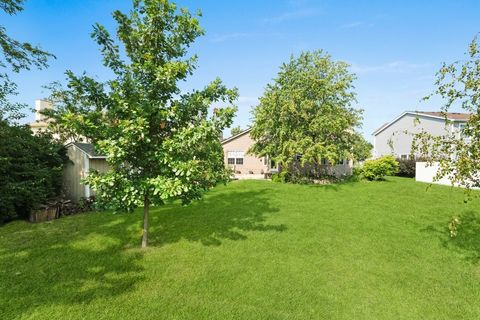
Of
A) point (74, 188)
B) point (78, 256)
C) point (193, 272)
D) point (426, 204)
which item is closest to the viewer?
point (193, 272)

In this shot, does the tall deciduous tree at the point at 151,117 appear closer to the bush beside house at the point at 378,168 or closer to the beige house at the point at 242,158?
the bush beside house at the point at 378,168

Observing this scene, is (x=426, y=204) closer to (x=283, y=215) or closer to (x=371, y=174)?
(x=283, y=215)

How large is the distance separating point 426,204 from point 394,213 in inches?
120

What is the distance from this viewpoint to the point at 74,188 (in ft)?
55.1

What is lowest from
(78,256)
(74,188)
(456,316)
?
(456,316)

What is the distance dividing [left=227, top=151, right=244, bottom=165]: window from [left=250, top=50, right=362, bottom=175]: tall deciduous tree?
7.49 metres

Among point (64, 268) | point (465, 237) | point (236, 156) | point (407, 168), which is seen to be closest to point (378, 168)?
point (407, 168)

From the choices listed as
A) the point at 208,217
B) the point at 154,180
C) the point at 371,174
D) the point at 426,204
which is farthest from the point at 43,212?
the point at 371,174

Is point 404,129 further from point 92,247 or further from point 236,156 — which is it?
point 92,247

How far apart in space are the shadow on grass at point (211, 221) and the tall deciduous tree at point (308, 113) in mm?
8435

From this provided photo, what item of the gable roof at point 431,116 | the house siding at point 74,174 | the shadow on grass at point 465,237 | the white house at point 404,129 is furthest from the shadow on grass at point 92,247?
the gable roof at point 431,116

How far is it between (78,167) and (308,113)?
16735mm

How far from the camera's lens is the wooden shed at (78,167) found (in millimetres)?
16203

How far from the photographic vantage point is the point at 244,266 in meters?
7.68
